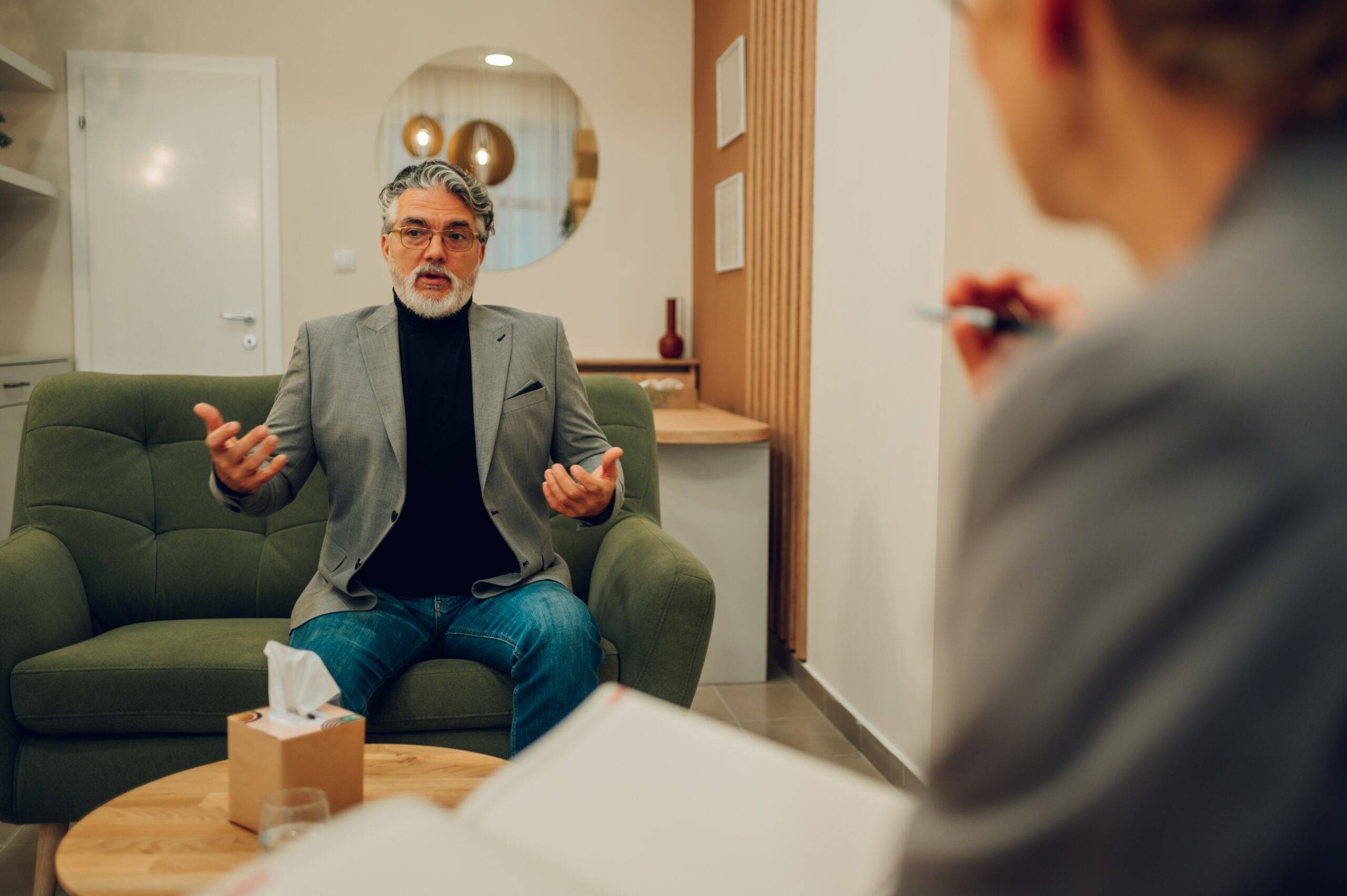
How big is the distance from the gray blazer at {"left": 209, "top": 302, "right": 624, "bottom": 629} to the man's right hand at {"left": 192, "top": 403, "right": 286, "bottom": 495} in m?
0.11

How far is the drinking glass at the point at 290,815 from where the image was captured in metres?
1.03

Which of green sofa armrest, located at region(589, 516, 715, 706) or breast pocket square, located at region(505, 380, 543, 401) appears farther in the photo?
breast pocket square, located at region(505, 380, 543, 401)

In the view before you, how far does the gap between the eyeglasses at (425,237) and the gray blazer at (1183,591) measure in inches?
72.8

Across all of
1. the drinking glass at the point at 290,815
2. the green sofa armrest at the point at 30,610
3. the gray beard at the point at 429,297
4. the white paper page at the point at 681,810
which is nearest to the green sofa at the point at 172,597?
the green sofa armrest at the point at 30,610

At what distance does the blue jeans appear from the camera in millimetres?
1714

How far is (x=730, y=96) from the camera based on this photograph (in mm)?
3779

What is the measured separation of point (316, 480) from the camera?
2.24 metres

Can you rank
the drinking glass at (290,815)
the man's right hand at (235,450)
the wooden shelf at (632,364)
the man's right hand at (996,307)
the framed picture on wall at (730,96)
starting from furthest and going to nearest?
the wooden shelf at (632,364)
the framed picture on wall at (730,96)
the man's right hand at (235,450)
the drinking glass at (290,815)
the man's right hand at (996,307)

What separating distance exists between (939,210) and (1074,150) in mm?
1721

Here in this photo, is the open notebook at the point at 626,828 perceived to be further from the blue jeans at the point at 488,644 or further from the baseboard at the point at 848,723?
the baseboard at the point at 848,723

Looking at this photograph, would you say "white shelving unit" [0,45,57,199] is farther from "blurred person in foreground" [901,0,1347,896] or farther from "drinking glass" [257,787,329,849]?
"blurred person in foreground" [901,0,1347,896]

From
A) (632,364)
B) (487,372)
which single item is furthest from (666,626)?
(632,364)

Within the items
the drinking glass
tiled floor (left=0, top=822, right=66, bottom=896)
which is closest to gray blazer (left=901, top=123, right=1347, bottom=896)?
the drinking glass

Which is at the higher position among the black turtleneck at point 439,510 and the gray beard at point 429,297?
the gray beard at point 429,297
